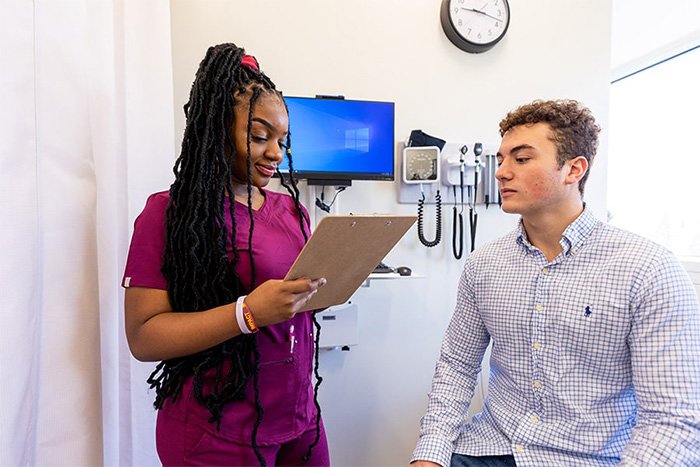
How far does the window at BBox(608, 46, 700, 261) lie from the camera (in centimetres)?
242

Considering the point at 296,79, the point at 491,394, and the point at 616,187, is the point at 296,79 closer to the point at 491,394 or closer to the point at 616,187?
the point at 491,394

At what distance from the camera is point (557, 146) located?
109cm

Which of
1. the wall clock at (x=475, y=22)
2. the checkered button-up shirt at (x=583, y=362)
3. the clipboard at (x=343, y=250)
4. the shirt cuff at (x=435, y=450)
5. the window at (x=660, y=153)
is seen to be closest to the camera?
the clipboard at (x=343, y=250)

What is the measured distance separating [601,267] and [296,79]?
1.25m

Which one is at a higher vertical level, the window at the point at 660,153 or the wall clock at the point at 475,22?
the wall clock at the point at 475,22

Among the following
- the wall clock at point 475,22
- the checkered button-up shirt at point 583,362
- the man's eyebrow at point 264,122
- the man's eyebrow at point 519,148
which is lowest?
the checkered button-up shirt at point 583,362

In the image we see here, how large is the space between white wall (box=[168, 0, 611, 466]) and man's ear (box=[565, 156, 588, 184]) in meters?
0.77

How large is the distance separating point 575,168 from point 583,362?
496 mm

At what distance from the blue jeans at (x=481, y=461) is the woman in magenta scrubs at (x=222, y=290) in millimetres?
412

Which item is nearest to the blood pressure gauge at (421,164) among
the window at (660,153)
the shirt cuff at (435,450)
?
the shirt cuff at (435,450)

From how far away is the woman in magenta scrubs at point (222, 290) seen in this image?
2.63 feet

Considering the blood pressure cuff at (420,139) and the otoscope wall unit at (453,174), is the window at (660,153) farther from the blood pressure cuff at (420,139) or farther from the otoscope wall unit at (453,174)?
the blood pressure cuff at (420,139)

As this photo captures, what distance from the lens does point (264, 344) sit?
91 cm

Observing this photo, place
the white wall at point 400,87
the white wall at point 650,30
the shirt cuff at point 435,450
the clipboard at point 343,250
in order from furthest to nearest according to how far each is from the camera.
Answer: the white wall at point 650,30
the white wall at point 400,87
the shirt cuff at point 435,450
the clipboard at point 343,250
